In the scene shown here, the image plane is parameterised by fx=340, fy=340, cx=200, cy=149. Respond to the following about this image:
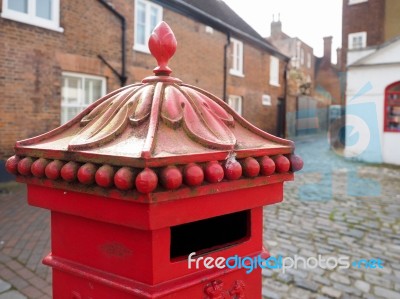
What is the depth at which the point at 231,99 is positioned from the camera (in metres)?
16.3

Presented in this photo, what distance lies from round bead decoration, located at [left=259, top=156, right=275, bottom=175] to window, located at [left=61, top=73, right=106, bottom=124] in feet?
28.6

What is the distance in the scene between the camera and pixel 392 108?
39.5 feet

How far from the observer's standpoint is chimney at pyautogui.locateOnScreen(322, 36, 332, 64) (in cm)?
→ 3547

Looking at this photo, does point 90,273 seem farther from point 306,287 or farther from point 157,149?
point 306,287

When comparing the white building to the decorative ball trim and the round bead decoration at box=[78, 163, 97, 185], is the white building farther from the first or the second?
the round bead decoration at box=[78, 163, 97, 185]

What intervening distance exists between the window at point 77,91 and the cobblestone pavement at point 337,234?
587cm

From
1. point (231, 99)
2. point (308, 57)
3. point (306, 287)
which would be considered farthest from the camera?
point (308, 57)

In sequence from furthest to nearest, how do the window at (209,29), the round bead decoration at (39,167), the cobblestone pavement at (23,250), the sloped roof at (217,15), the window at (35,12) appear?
the window at (209,29), the sloped roof at (217,15), the window at (35,12), the cobblestone pavement at (23,250), the round bead decoration at (39,167)

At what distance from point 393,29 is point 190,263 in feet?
74.0

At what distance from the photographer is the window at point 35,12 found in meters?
7.59

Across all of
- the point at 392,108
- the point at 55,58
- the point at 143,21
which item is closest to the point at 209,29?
the point at 143,21

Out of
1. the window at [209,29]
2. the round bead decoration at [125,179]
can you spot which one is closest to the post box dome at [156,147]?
the round bead decoration at [125,179]

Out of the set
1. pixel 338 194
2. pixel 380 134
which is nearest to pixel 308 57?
pixel 380 134

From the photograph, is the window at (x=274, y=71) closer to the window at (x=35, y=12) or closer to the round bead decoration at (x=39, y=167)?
the window at (x=35, y=12)
